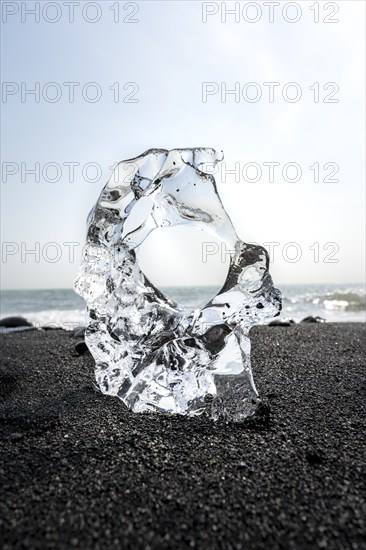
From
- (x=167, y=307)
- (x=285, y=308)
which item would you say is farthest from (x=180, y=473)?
(x=285, y=308)

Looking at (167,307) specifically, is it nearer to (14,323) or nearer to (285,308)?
(14,323)

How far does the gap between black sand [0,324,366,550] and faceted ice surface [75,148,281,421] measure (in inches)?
9.1

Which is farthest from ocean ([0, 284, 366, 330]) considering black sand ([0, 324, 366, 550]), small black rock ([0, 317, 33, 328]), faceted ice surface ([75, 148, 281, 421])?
black sand ([0, 324, 366, 550])

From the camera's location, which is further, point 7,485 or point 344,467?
point 344,467

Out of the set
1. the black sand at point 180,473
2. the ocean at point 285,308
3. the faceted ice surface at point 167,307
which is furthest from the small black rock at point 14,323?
the faceted ice surface at point 167,307

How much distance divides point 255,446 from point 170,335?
1120 mm

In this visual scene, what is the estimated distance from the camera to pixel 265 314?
3178 mm

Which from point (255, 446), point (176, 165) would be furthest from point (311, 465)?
point (176, 165)

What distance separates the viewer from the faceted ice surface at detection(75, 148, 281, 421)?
2965 millimetres

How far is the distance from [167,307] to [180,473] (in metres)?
1.54

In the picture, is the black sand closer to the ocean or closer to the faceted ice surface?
the faceted ice surface

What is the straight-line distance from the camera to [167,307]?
3.42 m

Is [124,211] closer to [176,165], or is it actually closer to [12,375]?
[176,165]

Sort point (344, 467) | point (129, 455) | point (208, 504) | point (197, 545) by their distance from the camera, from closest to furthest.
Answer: point (197, 545), point (208, 504), point (344, 467), point (129, 455)
